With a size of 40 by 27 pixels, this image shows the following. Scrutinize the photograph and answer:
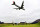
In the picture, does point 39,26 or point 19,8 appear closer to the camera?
point 39,26

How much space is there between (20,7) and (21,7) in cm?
36

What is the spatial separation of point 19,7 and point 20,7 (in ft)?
0.88

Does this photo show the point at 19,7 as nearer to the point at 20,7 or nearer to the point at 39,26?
the point at 20,7

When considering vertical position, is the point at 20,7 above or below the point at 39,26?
above

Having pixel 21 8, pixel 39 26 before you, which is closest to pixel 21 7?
pixel 21 8

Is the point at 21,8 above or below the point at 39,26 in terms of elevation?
above

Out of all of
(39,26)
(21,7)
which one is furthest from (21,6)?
(39,26)

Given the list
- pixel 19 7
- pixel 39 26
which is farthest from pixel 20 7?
pixel 39 26

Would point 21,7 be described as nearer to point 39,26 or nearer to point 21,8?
point 21,8

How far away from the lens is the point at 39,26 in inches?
850

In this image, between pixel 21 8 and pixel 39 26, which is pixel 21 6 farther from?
pixel 39 26

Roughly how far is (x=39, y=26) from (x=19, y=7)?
8.64 metres

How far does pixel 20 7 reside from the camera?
1094 inches

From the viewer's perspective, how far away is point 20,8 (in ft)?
91.0
